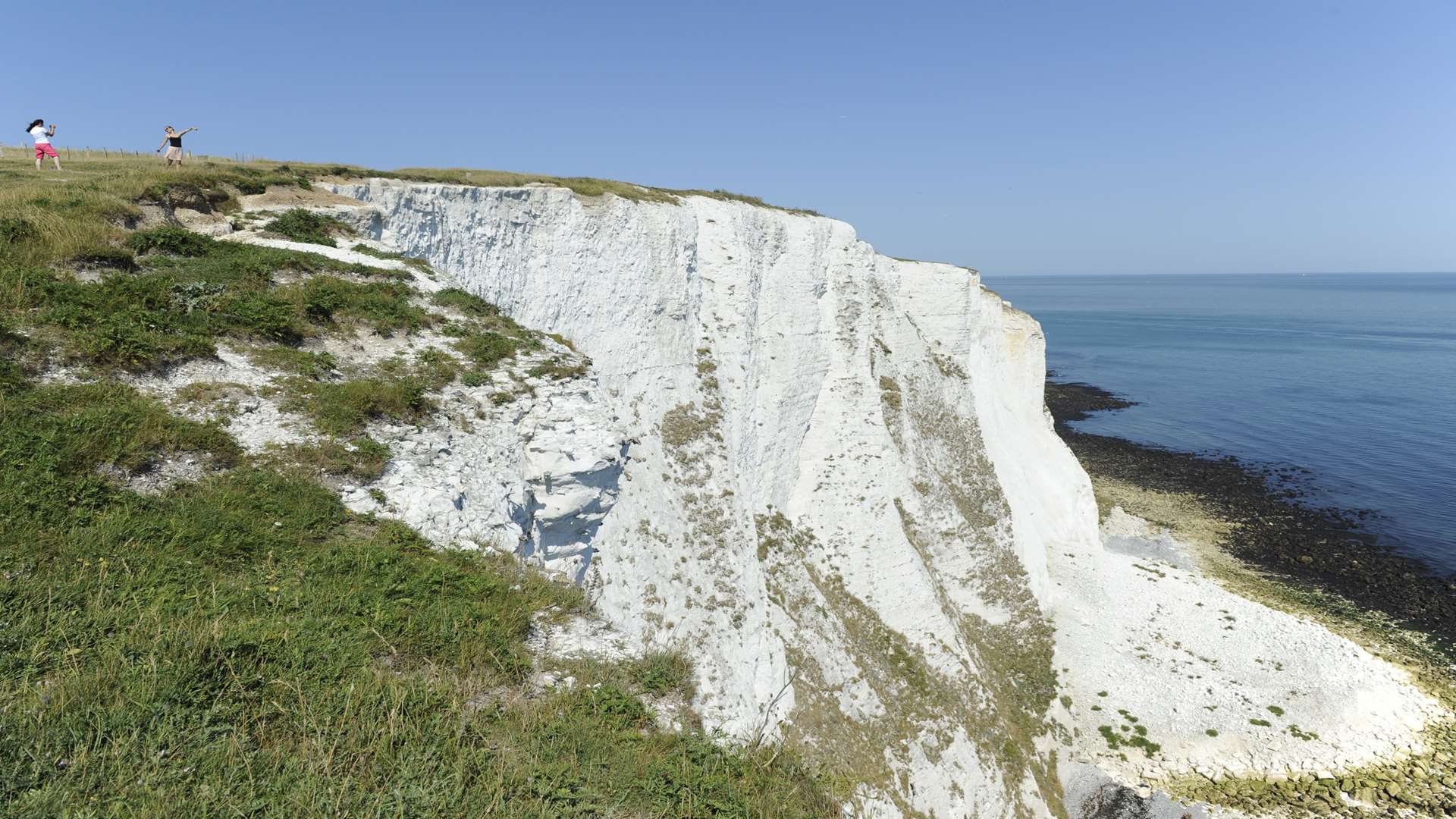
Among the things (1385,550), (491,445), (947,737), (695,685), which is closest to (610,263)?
(491,445)

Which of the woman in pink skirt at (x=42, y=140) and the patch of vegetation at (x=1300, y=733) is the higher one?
the woman in pink skirt at (x=42, y=140)

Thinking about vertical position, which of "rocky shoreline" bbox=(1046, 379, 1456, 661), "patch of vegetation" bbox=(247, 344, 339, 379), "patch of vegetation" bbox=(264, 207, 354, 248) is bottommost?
"rocky shoreline" bbox=(1046, 379, 1456, 661)

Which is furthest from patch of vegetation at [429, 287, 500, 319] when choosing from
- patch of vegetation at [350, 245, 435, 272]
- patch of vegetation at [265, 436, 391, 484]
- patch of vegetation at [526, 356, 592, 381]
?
patch of vegetation at [265, 436, 391, 484]

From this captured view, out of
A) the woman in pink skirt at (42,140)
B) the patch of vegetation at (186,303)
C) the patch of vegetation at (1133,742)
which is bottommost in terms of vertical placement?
the patch of vegetation at (1133,742)

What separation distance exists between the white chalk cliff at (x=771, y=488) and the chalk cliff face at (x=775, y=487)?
3.2 inches

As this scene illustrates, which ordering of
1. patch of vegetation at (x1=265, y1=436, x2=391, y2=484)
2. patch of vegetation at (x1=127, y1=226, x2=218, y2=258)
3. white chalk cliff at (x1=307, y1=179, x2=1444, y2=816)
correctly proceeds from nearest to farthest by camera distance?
patch of vegetation at (x1=265, y1=436, x2=391, y2=484)
patch of vegetation at (x1=127, y1=226, x2=218, y2=258)
white chalk cliff at (x1=307, y1=179, x2=1444, y2=816)

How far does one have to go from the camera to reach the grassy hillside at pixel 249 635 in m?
4.36

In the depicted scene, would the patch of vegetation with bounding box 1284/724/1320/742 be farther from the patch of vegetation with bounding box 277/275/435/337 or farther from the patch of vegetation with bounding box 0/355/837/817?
the patch of vegetation with bounding box 277/275/435/337

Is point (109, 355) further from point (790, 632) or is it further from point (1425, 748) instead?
point (1425, 748)

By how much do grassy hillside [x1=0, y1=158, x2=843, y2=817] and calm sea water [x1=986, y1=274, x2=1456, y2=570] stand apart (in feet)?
177

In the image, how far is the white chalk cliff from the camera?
12711 millimetres

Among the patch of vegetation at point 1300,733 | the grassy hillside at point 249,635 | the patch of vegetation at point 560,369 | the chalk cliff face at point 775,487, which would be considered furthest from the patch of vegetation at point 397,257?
the patch of vegetation at point 1300,733

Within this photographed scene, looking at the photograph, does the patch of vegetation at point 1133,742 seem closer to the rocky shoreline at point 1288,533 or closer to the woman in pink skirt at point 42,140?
the rocky shoreline at point 1288,533

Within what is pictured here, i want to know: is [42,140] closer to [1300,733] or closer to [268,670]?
[268,670]
